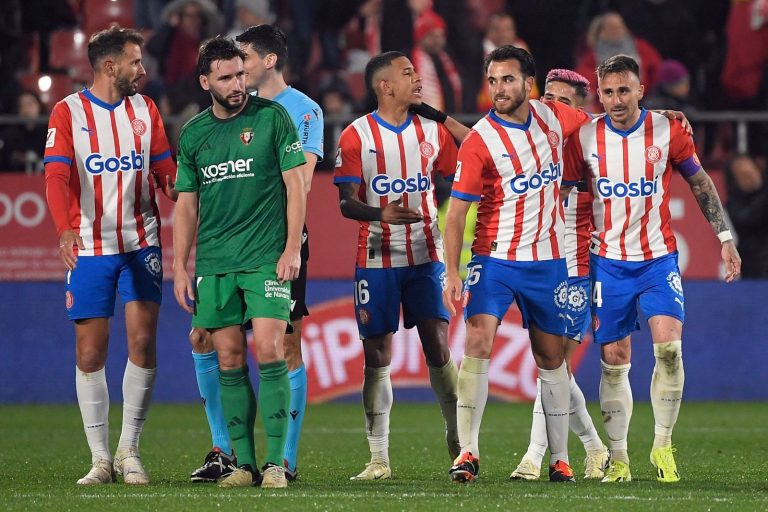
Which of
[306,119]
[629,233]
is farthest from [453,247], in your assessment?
[306,119]

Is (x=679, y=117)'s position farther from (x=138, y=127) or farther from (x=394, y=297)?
(x=138, y=127)

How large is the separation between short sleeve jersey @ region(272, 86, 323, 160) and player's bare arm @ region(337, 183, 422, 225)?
10.1 inches

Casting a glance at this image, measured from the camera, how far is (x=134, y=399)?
23.8ft

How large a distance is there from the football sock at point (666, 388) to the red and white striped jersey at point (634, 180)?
51 cm

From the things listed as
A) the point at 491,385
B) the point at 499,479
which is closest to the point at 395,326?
the point at 499,479

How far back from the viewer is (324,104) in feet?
46.3

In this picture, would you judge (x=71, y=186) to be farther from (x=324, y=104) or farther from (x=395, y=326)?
(x=324, y=104)

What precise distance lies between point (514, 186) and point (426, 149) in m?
0.81

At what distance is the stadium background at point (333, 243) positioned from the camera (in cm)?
1313

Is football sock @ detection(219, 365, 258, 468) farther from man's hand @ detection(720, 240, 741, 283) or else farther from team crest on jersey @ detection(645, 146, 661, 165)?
man's hand @ detection(720, 240, 741, 283)

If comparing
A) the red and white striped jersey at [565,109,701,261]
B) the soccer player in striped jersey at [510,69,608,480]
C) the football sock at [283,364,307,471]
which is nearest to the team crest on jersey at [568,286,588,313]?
the soccer player in striped jersey at [510,69,608,480]

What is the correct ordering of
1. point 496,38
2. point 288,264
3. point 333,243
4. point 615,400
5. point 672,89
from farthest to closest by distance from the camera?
Answer: point 496,38 → point 672,89 → point 333,243 → point 615,400 → point 288,264

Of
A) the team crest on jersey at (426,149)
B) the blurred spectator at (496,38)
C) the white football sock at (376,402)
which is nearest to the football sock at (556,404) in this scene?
the white football sock at (376,402)

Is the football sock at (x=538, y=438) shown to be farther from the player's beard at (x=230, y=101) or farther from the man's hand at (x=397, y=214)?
the player's beard at (x=230, y=101)
